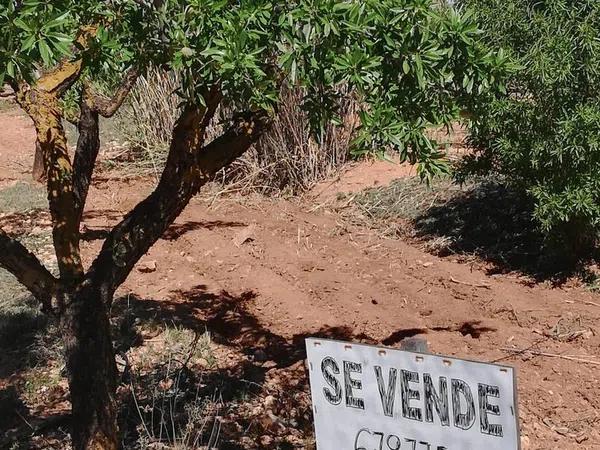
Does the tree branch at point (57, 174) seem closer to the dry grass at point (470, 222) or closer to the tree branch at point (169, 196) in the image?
the tree branch at point (169, 196)

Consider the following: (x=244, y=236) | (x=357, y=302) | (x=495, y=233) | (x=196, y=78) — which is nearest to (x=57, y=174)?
(x=196, y=78)

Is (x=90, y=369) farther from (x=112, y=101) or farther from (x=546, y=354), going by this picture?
(x=546, y=354)

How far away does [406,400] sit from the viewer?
11.5 feet

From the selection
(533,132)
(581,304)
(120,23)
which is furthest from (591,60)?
(120,23)

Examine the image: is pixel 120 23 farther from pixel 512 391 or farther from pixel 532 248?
pixel 532 248

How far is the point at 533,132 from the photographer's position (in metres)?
7.24

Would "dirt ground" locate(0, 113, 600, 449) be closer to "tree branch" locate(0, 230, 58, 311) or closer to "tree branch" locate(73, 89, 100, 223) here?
"tree branch" locate(0, 230, 58, 311)

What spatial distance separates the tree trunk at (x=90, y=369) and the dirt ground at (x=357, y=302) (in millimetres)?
1142

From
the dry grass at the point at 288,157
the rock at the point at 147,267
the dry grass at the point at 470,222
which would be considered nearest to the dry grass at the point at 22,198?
the dry grass at the point at 288,157

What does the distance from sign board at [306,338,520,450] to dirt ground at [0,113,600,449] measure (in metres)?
1.79

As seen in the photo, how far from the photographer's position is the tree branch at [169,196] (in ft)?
15.5

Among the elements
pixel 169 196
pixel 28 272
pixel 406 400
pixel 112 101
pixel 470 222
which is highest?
pixel 112 101

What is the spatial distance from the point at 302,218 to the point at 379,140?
20.9 ft

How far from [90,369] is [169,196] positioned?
0.93 m
